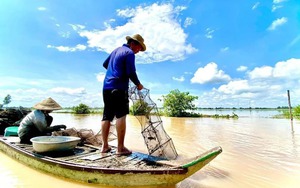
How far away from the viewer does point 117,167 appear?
2869 mm

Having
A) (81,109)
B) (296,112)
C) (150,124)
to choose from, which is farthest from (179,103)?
(150,124)

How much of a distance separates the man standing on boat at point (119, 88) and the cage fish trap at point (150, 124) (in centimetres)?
26

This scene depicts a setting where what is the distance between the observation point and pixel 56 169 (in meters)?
3.24

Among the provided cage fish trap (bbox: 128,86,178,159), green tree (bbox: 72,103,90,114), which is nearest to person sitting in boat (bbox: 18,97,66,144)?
cage fish trap (bbox: 128,86,178,159)

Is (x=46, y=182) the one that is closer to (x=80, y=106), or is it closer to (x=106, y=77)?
(x=106, y=77)

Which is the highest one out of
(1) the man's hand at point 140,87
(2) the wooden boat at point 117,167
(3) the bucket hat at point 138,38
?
(3) the bucket hat at point 138,38

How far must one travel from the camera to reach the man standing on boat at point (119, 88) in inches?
134

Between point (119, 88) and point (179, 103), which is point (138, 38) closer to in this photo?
point (119, 88)

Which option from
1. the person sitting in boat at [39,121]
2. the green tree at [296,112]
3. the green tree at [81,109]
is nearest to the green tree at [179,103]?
the green tree at [296,112]

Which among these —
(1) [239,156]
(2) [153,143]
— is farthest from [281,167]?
(2) [153,143]

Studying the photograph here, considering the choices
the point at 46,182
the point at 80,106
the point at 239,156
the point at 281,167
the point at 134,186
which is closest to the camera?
the point at 134,186

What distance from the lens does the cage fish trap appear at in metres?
3.69

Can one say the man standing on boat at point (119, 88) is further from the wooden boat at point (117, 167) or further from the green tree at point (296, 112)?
the green tree at point (296, 112)

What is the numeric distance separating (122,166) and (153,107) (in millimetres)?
1250
